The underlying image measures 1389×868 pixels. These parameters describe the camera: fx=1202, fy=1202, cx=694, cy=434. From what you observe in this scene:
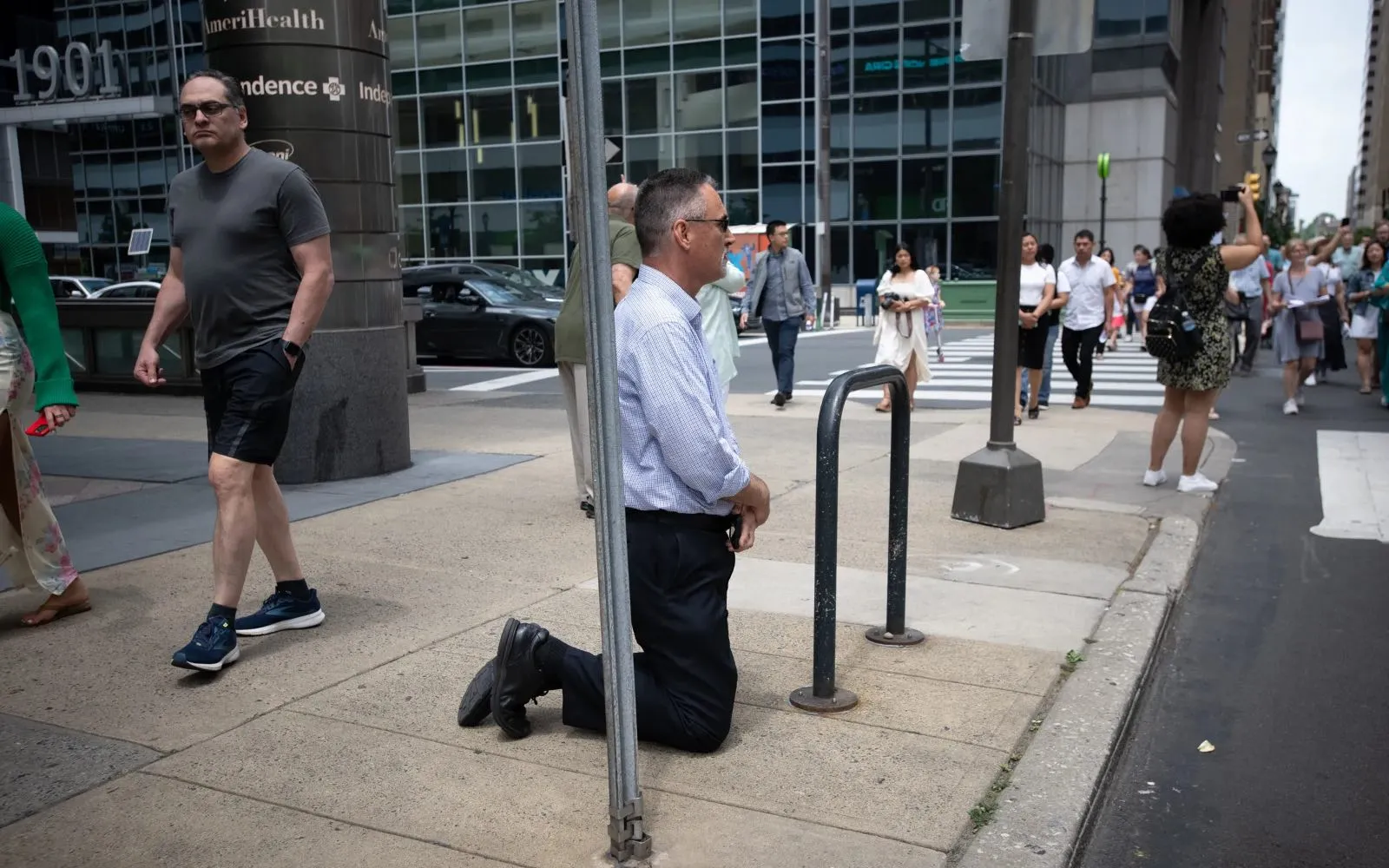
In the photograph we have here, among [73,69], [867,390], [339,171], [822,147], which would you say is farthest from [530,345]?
[73,69]

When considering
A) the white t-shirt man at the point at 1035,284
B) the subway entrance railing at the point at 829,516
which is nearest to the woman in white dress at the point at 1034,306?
the white t-shirt man at the point at 1035,284

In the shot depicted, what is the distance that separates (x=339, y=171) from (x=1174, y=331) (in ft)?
17.2

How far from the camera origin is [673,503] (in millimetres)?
3279

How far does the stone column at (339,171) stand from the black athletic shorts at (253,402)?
3225 mm

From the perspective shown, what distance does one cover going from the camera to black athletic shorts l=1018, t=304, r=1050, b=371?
1094 cm

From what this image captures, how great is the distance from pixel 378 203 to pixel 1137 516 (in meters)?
5.09

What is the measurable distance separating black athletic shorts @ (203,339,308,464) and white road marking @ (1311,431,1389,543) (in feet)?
18.3

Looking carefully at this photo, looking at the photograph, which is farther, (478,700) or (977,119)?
(977,119)

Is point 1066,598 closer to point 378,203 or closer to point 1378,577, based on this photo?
point 1378,577

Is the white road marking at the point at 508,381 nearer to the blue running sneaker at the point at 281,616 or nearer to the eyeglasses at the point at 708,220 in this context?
the blue running sneaker at the point at 281,616

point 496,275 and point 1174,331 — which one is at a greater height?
point 496,275

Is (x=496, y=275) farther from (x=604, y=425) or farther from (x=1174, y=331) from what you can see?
(x=604, y=425)

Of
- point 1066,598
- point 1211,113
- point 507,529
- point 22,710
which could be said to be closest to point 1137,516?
point 1066,598

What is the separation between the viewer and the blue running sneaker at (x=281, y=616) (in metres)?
4.54
